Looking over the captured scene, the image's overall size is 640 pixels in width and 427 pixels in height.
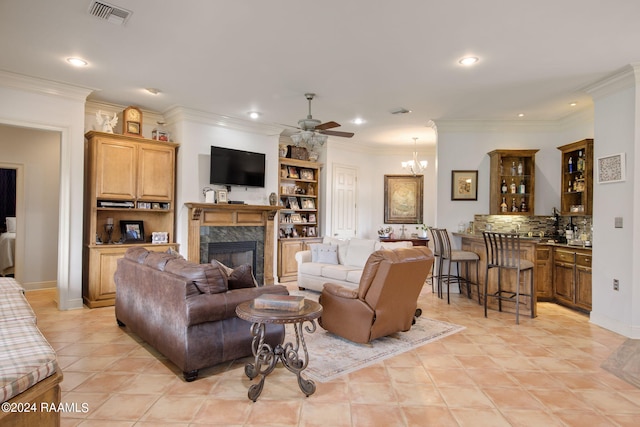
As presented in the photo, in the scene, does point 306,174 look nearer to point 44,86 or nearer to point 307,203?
point 307,203

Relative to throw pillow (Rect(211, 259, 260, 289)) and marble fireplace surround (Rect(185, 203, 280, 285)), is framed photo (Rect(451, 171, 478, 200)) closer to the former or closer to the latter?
marble fireplace surround (Rect(185, 203, 280, 285))

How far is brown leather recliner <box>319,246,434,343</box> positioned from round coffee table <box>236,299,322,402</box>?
31.0 inches

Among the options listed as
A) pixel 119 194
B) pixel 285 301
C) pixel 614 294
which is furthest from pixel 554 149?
pixel 119 194

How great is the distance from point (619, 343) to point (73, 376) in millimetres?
5110

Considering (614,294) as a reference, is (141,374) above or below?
below

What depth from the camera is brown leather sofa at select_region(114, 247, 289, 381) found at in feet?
9.00

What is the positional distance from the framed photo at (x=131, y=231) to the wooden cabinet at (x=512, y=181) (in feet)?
18.4

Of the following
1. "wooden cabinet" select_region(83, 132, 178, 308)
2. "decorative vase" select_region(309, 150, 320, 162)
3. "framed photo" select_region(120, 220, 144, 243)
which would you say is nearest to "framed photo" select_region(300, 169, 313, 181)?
"decorative vase" select_region(309, 150, 320, 162)

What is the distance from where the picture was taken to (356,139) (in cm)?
794

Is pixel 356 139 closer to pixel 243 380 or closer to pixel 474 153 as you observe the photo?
pixel 474 153

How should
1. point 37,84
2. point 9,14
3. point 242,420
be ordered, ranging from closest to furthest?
point 242,420, point 9,14, point 37,84

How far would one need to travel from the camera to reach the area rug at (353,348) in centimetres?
305

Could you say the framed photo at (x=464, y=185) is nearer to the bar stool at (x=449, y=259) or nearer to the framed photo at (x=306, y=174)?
the bar stool at (x=449, y=259)

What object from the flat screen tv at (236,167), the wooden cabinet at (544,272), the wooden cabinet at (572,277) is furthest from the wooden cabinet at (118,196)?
the wooden cabinet at (572,277)
